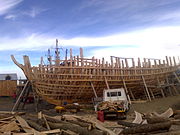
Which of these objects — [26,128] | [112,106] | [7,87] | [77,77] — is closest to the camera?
[26,128]

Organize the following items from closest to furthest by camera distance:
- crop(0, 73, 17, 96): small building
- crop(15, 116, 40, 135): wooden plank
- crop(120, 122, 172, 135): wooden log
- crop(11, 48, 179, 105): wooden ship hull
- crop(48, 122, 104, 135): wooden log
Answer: crop(48, 122, 104, 135): wooden log, crop(15, 116, 40, 135): wooden plank, crop(120, 122, 172, 135): wooden log, crop(11, 48, 179, 105): wooden ship hull, crop(0, 73, 17, 96): small building

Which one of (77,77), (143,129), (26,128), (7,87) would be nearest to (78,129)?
(26,128)

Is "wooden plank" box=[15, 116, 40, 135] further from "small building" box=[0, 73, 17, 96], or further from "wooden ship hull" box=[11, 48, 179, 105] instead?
"small building" box=[0, 73, 17, 96]

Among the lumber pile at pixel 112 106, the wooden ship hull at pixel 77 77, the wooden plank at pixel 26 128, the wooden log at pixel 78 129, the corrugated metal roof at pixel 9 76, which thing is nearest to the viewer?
the wooden log at pixel 78 129

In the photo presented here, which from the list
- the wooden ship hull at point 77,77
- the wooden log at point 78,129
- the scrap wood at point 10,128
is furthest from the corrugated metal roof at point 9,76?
the wooden log at point 78,129

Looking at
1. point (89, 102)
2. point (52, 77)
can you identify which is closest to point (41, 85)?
point (52, 77)

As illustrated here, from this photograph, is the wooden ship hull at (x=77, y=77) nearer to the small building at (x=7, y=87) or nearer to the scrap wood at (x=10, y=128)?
the scrap wood at (x=10, y=128)

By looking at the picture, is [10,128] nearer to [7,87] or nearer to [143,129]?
[143,129]

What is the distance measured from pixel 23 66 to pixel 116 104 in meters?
8.82

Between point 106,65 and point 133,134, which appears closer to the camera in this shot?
→ point 133,134

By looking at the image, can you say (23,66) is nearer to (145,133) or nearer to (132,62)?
(132,62)

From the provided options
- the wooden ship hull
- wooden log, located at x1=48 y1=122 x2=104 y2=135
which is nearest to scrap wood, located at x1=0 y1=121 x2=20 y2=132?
wooden log, located at x1=48 y1=122 x2=104 y2=135

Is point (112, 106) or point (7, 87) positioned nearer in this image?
point (112, 106)

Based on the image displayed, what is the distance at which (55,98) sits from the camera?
15.9 meters
